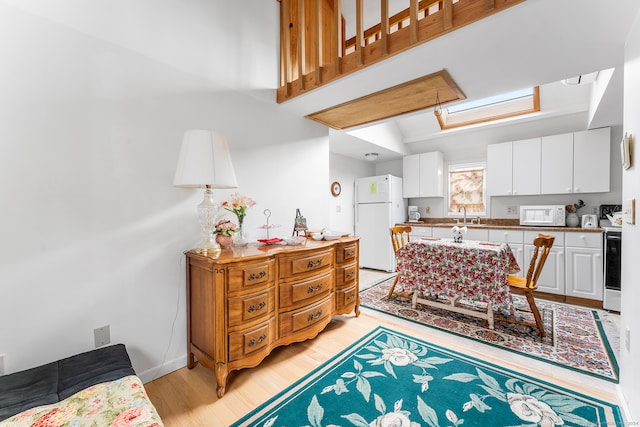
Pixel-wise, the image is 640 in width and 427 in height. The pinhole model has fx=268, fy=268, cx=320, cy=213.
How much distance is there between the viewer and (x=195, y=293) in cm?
195

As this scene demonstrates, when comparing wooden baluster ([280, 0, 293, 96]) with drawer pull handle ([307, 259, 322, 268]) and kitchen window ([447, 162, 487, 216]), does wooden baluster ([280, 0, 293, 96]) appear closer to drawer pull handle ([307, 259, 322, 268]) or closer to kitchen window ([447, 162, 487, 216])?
drawer pull handle ([307, 259, 322, 268])

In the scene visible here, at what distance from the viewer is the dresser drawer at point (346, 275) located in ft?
8.70

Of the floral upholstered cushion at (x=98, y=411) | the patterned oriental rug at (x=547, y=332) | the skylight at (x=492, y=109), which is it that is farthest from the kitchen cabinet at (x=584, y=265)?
the floral upholstered cushion at (x=98, y=411)

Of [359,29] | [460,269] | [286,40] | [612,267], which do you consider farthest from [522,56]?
[612,267]

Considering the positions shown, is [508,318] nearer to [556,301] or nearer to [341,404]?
[556,301]

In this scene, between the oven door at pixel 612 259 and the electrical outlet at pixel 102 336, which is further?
the oven door at pixel 612 259

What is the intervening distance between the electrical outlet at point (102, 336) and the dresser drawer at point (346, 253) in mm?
1806

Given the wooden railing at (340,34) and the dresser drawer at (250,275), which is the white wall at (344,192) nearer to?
the wooden railing at (340,34)

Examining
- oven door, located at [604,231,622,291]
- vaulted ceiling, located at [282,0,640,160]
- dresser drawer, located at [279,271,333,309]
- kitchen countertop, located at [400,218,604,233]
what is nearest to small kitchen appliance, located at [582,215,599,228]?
kitchen countertop, located at [400,218,604,233]

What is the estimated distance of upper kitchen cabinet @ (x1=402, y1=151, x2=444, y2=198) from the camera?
4.83 m

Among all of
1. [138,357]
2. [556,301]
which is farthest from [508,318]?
[138,357]

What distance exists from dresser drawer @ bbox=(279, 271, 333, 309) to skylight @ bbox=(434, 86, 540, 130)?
2.78 m

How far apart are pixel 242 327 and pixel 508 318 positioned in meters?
2.68

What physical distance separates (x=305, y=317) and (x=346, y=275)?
2.17 feet
